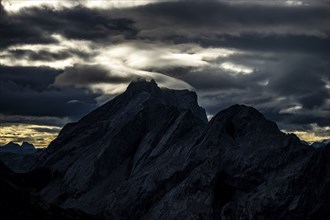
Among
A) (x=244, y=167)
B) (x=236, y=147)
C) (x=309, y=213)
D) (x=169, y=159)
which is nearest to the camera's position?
(x=309, y=213)

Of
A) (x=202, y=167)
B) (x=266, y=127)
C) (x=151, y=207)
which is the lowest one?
(x=151, y=207)

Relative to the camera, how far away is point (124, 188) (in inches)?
7456

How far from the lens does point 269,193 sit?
151m

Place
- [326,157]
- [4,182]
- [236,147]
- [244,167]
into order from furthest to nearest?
[236,147] < [244,167] < [326,157] < [4,182]

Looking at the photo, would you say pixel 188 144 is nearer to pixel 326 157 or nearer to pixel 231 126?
pixel 231 126

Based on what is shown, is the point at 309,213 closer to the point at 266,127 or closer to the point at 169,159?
the point at 266,127

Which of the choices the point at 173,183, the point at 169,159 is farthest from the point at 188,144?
the point at 173,183

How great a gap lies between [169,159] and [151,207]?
23.5 m

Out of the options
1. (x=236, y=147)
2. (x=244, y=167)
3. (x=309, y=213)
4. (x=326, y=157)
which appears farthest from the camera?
(x=236, y=147)

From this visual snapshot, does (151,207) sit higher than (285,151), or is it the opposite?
(285,151)

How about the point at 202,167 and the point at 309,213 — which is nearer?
the point at 309,213

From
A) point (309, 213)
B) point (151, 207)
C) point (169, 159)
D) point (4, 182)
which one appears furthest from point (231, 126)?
point (4, 182)

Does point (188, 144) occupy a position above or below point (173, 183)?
above

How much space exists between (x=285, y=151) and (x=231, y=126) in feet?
102
